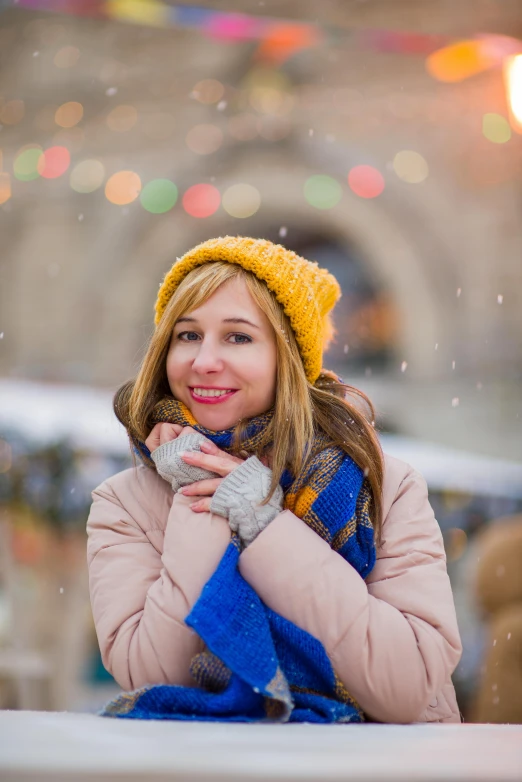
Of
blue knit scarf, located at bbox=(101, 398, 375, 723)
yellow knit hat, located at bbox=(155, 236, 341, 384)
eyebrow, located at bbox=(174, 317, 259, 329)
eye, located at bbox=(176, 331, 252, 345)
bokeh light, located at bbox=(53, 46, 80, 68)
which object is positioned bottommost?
blue knit scarf, located at bbox=(101, 398, 375, 723)

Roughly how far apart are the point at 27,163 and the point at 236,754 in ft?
28.2

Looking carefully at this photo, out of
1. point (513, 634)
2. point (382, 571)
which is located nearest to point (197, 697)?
point (382, 571)

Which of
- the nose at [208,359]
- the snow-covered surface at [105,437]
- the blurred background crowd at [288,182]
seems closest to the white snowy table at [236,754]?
the nose at [208,359]

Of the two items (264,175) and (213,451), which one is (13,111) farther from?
(213,451)

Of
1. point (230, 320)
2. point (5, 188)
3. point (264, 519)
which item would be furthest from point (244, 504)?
point (5, 188)

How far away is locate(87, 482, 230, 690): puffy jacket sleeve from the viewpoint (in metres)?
1.14

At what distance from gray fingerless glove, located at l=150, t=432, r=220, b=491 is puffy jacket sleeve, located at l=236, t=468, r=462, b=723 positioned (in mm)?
144

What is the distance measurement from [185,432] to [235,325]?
7.4 inches

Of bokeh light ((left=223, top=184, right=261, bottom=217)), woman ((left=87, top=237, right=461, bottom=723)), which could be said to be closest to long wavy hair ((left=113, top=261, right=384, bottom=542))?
woman ((left=87, top=237, right=461, bottom=723))

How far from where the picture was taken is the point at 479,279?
7801 mm

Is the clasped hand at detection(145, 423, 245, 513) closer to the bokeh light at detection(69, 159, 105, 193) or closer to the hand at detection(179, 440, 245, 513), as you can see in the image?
the hand at detection(179, 440, 245, 513)

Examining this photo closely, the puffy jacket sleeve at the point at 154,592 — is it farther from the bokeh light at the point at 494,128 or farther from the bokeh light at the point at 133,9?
the bokeh light at the point at 494,128

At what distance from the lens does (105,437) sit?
313 cm

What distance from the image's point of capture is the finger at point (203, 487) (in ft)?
4.01
